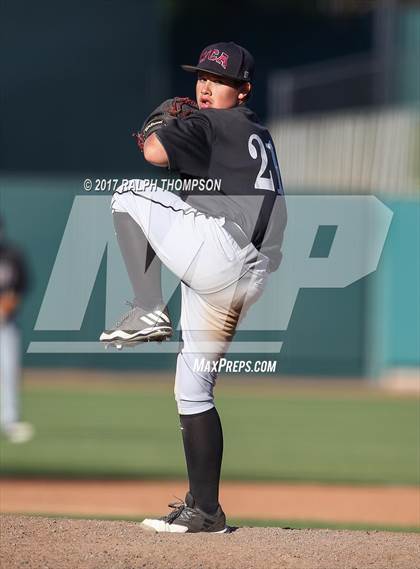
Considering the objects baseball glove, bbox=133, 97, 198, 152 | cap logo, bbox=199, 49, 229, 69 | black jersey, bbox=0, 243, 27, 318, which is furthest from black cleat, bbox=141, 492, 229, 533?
black jersey, bbox=0, 243, 27, 318

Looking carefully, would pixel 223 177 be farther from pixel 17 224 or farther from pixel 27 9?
pixel 27 9

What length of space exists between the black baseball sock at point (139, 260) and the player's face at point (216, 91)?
50 cm

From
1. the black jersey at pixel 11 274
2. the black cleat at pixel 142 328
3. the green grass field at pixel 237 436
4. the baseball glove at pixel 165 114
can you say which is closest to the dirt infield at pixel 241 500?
the green grass field at pixel 237 436

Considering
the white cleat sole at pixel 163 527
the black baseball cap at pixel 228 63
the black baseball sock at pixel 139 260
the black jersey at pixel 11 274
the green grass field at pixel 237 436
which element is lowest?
the green grass field at pixel 237 436

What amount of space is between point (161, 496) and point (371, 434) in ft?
14.1

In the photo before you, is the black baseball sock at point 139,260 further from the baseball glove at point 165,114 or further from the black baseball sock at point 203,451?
the black baseball sock at point 203,451

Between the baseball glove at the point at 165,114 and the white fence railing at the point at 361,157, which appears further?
the white fence railing at the point at 361,157

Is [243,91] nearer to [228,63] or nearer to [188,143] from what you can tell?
[228,63]

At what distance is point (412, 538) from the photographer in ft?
15.0

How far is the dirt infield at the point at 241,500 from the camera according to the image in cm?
804

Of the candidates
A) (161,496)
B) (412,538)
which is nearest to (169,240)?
(412,538)

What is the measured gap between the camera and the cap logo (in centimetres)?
406

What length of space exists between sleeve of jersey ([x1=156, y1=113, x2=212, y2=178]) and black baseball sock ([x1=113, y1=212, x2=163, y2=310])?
0.29 metres

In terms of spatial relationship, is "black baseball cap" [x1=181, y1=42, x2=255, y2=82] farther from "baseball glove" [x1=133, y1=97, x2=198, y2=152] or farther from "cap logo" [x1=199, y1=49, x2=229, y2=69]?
"baseball glove" [x1=133, y1=97, x2=198, y2=152]
